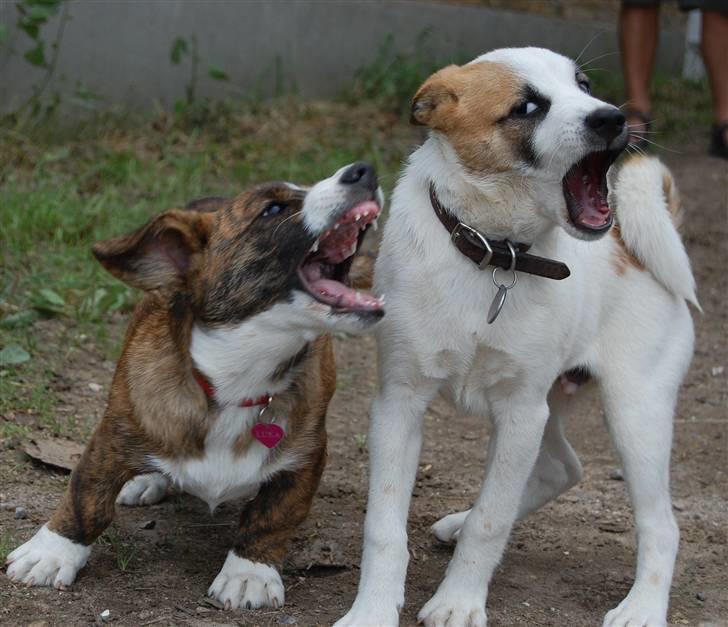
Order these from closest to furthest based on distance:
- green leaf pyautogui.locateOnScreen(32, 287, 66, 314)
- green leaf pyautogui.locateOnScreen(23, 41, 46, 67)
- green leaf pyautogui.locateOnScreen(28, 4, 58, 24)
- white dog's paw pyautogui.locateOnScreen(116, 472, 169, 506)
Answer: white dog's paw pyautogui.locateOnScreen(116, 472, 169, 506)
green leaf pyautogui.locateOnScreen(32, 287, 66, 314)
green leaf pyautogui.locateOnScreen(28, 4, 58, 24)
green leaf pyautogui.locateOnScreen(23, 41, 46, 67)

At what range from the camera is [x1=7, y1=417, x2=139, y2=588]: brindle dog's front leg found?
3445mm

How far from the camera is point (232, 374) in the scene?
133 inches

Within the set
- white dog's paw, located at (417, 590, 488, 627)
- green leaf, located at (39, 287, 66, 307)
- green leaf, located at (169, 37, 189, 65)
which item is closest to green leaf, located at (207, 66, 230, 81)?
green leaf, located at (169, 37, 189, 65)

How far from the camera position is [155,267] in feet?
11.3

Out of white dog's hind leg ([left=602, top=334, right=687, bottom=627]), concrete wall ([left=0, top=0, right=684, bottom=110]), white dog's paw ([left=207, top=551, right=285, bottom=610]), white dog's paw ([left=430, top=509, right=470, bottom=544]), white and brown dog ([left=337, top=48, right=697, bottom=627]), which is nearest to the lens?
white and brown dog ([left=337, top=48, right=697, bottom=627])

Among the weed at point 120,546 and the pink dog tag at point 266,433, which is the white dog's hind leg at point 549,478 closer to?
the pink dog tag at point 266,433

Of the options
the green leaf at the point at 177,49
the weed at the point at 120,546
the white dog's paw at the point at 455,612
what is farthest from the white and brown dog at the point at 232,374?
the green leaf at the point at 177,49

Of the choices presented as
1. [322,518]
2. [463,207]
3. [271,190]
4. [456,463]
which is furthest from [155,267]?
[456,463]

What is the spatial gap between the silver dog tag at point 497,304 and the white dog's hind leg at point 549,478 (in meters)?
0.75

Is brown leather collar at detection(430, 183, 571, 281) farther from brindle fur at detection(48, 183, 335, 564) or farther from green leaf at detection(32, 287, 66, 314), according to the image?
green leaf at detection(32, 287, 66, 314)

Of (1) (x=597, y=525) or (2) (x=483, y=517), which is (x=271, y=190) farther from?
(1) (x=597, y=525)

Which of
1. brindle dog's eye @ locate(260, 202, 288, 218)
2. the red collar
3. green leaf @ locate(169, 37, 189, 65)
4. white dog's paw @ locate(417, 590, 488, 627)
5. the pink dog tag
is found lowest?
white dog's paw @ locate(417, 590, 488, 627)

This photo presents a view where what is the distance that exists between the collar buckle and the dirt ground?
88 cm

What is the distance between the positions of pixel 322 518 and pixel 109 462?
35.9 inches
